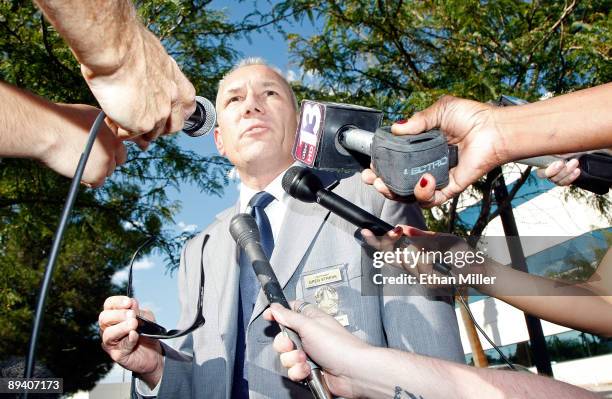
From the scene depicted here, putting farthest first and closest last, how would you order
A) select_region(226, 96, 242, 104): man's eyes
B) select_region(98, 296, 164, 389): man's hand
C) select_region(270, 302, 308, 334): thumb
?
select_region(226, 96, 242, 104): man's eyes → select_region(98, 296, 164, 389): man's hand → select_region(270, 302, 308, 334): thumb

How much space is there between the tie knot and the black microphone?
836 mm

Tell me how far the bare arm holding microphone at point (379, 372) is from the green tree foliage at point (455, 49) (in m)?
4.54

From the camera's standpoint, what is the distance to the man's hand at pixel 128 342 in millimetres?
2201

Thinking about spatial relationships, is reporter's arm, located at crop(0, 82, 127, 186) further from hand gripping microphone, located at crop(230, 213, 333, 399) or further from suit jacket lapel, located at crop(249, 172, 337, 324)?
suit jacket lapel, located at crop(249, 172, 337, 324)

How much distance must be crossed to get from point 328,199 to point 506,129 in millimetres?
745

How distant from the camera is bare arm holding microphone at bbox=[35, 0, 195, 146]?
135 centimetres

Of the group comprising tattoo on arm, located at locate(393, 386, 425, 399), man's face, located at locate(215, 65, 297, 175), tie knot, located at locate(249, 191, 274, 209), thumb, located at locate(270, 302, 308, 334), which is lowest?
tattoo on arm, located at locate(393, 386, 425, 399)

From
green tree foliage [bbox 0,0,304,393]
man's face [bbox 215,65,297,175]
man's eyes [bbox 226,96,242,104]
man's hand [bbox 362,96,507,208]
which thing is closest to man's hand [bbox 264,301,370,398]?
Answer: man's hand [bbox 362,96,507,208]

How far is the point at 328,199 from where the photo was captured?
2133 mm

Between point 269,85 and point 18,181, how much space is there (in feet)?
13.8

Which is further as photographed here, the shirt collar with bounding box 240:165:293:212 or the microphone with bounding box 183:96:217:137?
the shirt collar with bounding box 240:165:293:212

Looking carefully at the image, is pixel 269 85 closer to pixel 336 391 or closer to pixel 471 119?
pixel 471 119

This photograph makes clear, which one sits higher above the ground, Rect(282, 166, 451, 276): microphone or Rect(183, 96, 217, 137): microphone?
Rect(183, 96, 217, 137): microphone

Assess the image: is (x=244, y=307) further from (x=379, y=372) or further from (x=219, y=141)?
(x=219, y=141)
